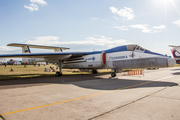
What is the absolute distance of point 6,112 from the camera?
373 centimetres

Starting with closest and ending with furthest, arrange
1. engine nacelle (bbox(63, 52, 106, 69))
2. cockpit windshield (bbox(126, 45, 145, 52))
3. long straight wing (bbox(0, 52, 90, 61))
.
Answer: cockpit windshield (bbox(126, 45, 145, 52))
engine nacelle (bbox(63, 52, 106, 69))
long straight wing (bbox(0, 52, 90, 61))

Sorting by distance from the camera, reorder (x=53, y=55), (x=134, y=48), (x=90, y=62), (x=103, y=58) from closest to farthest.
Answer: (x=134, y=48), (x=103, y=58), (x=90, y=62), (x=53, y=55)

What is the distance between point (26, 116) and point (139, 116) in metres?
2.94

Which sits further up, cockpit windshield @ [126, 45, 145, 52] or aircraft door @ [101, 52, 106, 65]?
cockpit windshield @ [126, 45, 145, 52]

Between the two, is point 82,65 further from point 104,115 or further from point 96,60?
point 104,115

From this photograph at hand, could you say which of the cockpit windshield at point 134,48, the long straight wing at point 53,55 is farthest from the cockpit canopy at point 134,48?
the long straight wing at point 53,55

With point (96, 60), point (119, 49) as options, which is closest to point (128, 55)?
point (119, 49)

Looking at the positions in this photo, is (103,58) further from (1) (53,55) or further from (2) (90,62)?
(1) (53,55)

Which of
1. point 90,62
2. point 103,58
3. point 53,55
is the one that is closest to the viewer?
point 103,58

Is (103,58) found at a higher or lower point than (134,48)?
lower

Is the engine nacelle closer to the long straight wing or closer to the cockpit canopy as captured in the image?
the long straight wing

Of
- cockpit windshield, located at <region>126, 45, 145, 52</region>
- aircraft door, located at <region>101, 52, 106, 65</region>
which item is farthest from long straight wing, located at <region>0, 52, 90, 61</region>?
cockpit windshield, located at <region>126, 45, 145, 52</region>

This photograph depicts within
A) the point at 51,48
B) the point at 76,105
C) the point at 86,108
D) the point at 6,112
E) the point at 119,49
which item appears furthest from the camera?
the point at 51,48

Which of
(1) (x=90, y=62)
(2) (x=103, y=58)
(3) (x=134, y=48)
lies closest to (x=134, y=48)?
(3) (x=134, y=48)
